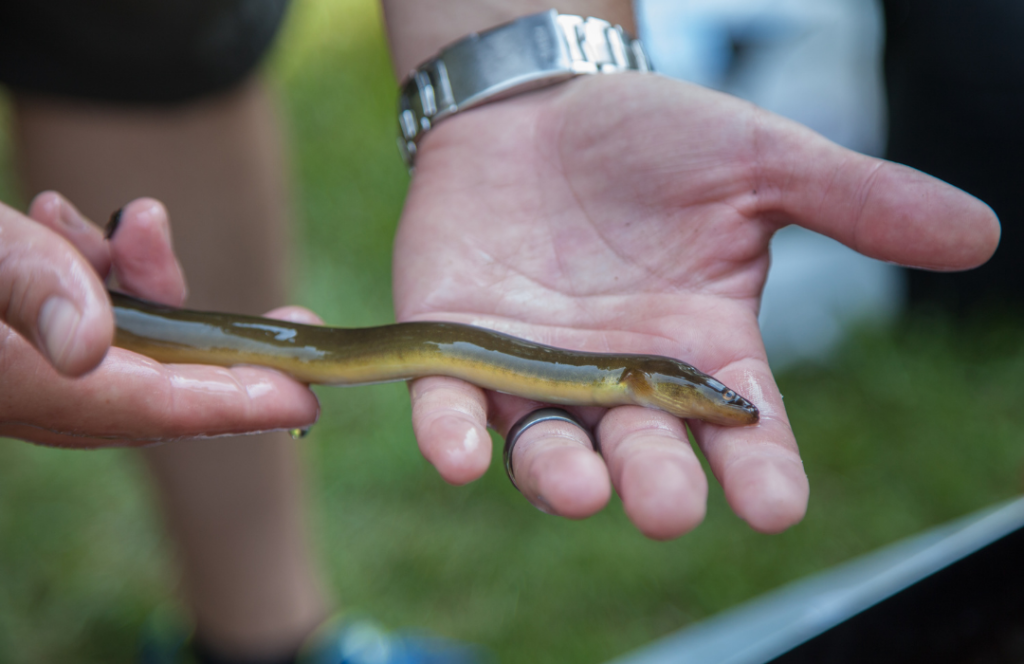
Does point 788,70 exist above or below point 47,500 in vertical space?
above

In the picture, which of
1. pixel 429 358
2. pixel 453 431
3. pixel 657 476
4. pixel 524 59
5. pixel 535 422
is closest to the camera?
pixel 657 476

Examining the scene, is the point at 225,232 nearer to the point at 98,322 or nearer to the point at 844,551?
the point at 98,322

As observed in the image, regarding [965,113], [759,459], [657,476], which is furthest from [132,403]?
[965,113]

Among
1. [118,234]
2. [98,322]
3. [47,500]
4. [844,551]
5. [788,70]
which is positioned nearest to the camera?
[98,322]

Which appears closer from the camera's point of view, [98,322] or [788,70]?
[98,322]

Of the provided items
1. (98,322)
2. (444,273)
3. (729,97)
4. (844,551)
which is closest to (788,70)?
(844,551)

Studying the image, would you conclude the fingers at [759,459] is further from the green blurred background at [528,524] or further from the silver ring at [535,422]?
the green blurred background at [528,524]

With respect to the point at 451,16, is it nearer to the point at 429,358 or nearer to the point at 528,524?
the point at 429,358
